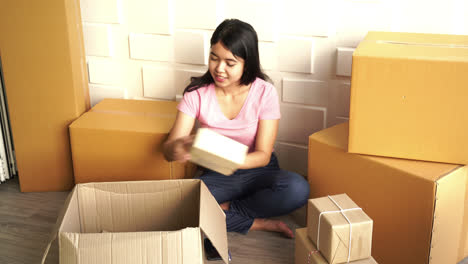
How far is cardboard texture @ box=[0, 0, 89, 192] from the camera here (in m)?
2.00

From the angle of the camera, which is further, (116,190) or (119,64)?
(119,64)

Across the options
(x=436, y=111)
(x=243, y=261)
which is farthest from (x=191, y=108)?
(x=436, y=111)

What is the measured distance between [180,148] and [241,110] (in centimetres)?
30

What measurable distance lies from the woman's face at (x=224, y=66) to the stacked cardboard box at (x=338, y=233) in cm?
54

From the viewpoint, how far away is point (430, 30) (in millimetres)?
1833

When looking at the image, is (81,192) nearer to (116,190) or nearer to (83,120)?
(116,190)

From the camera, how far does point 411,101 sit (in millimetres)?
1463

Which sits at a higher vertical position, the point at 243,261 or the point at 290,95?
the point at 290,95

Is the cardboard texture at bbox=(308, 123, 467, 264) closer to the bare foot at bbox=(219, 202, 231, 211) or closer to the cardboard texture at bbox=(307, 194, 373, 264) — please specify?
the cardboard texture at bbox=(307, 194, 373, 264)

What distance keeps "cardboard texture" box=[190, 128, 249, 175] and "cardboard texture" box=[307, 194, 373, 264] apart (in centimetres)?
29

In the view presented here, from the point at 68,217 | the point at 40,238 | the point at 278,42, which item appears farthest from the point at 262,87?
the point at 40,238

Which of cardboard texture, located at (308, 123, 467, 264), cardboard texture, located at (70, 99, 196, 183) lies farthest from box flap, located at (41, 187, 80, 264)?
cardboard texture, located at (308, 123, 467, 264)

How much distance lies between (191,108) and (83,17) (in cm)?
88

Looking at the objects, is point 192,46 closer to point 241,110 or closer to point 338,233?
point 241,110
